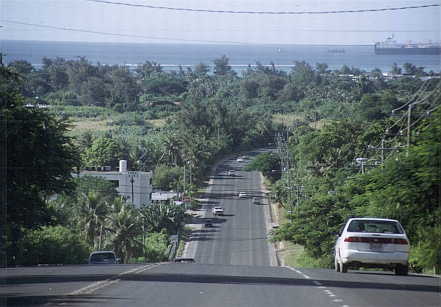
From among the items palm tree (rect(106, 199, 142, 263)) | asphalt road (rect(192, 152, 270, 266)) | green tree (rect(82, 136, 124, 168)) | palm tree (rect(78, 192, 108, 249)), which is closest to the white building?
asphalt road (rect(192, 152, 270, 266))

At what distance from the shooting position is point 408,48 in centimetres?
4575

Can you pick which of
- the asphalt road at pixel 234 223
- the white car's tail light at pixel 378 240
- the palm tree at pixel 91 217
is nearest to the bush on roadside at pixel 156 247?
the asphalt road at pixel 234 223

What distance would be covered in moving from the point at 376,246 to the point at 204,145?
8097 centimetres

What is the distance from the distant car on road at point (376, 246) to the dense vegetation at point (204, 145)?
2580 millimetres

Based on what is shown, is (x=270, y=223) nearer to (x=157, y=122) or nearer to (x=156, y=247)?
(x=156, y=247)

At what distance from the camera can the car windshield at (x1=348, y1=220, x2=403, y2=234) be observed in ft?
69.7

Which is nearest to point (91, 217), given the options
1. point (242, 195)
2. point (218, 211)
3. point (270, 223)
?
point (218, 211)

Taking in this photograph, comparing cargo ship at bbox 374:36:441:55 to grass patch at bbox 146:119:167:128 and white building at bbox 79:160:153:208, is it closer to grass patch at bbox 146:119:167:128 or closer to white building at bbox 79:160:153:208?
white building at bbox 79:160:153:208

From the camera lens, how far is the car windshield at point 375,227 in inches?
837

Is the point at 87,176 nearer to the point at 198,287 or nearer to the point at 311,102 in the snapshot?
the point at 198,287

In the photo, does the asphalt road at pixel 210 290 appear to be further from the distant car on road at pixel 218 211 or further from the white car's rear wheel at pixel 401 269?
the distant car on road at pixel 218 211

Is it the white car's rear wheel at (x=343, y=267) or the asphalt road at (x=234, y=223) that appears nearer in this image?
the white car's rear wheel at (x=343, y=267)

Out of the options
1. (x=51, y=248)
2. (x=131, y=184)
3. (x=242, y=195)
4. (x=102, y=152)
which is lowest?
(x=242, y=195)

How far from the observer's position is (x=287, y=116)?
134625 millimetres
